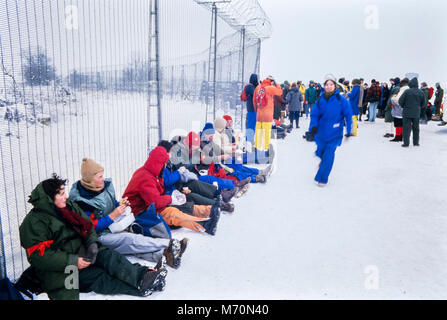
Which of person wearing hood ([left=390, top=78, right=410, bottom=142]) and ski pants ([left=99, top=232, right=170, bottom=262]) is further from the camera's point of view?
person wearing hood ([left=390, top=78, right=410, bottom=142])

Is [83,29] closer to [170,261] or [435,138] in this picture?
[170,261]

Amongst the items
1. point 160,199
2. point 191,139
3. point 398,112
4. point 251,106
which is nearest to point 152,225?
point 160,199

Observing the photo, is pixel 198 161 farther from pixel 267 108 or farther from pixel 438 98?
pixel 438 98

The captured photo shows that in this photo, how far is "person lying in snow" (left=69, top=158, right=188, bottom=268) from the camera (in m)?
3.16

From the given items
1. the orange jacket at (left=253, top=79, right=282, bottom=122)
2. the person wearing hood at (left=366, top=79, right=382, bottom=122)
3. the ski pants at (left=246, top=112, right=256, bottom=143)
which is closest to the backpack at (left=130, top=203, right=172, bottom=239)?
the orange jacket at (left=253, top=79, right=282, bottom=122)

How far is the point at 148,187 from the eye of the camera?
12.0 ft

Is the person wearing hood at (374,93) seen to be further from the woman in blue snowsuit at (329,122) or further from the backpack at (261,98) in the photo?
the woman in blue snowsuit at (329,122)

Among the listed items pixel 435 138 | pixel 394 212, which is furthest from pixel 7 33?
pixel 435 138

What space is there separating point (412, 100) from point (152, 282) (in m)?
8.73

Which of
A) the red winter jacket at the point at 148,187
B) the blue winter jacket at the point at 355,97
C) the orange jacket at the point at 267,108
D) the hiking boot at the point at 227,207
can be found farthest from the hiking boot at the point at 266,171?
the blue winter jacket at the point at 355,97

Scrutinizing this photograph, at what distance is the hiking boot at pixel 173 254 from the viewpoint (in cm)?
320

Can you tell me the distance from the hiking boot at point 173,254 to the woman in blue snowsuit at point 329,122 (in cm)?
348

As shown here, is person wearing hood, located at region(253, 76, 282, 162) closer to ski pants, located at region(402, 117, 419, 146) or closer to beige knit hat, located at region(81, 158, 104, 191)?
ski pants, located at region(402, 117, 419, 146)

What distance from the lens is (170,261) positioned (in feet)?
10.6
